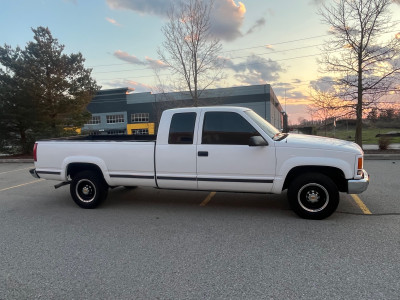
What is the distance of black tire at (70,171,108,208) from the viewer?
583 centimetres

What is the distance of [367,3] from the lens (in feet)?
41.8

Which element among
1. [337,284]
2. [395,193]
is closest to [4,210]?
[337,284]

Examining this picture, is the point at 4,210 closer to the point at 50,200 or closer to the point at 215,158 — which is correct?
the point at 50,200

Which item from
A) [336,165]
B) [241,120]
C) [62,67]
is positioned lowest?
[336,165]

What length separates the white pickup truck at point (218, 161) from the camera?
15.4 feet

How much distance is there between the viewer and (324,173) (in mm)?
4973

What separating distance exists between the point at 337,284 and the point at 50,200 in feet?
20.8

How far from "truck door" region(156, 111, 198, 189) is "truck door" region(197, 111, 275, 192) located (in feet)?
0.50

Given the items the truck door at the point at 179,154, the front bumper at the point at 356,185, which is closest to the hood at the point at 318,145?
the front bumper at the point at 356,185

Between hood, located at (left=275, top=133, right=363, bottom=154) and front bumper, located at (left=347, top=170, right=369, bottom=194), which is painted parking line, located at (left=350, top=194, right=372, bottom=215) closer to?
front bumper, located at (left=347, top=170, right=369, bottom=194)

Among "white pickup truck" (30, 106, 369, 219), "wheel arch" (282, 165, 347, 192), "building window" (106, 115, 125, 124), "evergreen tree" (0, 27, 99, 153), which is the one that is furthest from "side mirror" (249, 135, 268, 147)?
"building window" (106, 115, 125, 124)

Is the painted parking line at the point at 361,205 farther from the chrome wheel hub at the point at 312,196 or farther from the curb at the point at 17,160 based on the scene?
the curb at the point at 17,160

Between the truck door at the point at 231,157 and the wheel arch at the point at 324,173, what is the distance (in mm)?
354

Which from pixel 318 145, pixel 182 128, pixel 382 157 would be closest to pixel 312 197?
pixel 318 145
